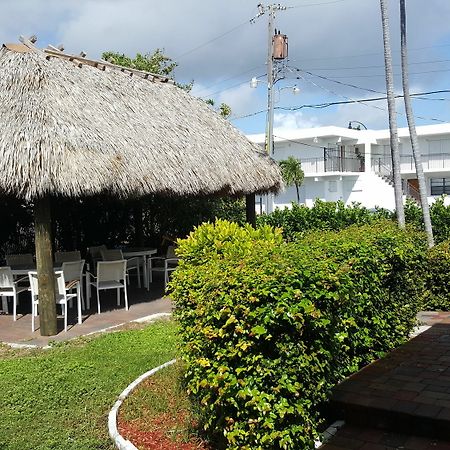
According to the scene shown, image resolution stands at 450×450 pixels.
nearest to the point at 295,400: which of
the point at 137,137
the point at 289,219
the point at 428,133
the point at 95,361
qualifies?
the point at 95,361

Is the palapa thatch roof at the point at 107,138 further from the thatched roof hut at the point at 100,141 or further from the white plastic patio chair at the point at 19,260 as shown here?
the white plastic patio chair at the point at 19,260

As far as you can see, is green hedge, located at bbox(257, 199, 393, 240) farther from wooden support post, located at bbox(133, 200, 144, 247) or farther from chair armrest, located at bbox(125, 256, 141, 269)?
chair armrest, located at bbox(125, 256, 141, 269)

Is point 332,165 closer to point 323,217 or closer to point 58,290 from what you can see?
Result: point 323,217

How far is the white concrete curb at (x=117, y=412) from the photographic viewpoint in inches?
155

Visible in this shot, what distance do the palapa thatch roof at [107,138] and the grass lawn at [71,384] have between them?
223cm

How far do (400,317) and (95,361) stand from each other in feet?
11.1

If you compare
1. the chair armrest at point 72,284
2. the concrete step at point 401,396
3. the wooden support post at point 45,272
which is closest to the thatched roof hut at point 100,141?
the wooden support post at point 45,272

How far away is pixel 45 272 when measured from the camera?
25.3 feet

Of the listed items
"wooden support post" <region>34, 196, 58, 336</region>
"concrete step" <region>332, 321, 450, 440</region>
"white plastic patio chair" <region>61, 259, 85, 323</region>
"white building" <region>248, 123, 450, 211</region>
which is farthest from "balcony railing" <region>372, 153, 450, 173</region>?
"concrete step" <region>332, 321, 450, 440</region>

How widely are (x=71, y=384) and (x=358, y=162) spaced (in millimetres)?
37443

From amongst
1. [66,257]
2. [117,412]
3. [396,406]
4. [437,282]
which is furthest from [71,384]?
[437,282]

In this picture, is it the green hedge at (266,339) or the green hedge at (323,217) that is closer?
the green hedge at (266,339)

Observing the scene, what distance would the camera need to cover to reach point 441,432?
12.3 feet

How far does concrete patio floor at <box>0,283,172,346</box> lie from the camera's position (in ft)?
25.2
